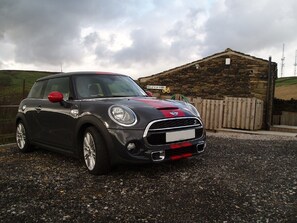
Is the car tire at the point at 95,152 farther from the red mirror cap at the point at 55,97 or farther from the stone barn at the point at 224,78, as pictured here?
the stone barn at the point at 224,78

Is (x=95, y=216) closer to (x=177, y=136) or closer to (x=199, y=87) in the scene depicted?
(x=177, y=136)

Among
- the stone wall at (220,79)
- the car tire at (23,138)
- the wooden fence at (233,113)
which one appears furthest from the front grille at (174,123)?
the stone wall at (220,79)

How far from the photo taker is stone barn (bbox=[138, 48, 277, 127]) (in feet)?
41.1

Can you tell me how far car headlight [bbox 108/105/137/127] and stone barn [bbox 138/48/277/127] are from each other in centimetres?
956

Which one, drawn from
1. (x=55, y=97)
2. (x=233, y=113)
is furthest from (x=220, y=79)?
(x=55, y=97)

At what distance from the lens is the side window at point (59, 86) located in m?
5.00

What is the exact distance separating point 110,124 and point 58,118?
4.35ft

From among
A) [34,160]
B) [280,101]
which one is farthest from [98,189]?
[280,101]

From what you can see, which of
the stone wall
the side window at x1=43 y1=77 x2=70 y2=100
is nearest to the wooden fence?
the stone wall

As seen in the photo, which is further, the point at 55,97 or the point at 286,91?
the point at 286,91

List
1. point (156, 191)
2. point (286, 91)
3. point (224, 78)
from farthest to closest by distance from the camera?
point (286, 91), point (224, 78), point (156, 191)

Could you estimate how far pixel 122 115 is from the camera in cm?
403

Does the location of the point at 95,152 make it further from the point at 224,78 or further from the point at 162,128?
the point at 224,78

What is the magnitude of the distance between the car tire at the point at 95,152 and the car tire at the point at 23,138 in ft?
7.29
